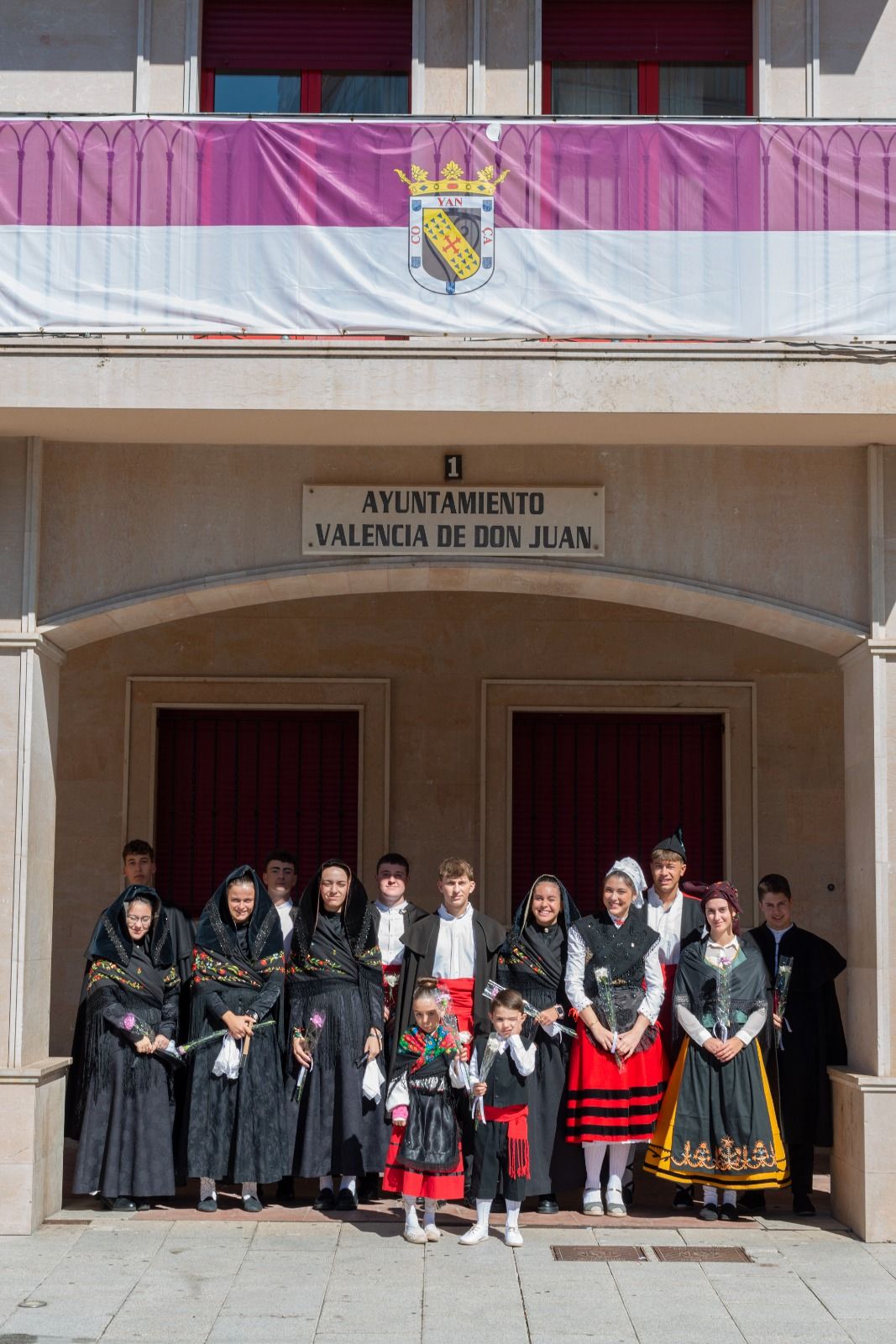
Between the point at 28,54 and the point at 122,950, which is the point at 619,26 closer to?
the point at 28,54

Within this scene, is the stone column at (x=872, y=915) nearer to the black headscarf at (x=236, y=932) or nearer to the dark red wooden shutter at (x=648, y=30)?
the black headscarf at (x=236, y=932)

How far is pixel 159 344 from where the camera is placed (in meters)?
7.99

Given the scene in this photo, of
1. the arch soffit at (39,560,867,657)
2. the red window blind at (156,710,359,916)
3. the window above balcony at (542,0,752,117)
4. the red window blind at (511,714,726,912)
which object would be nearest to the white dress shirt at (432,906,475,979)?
the arch soffit at (39,560,867,657)

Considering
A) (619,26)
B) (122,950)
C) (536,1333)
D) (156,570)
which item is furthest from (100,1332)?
(619,26)

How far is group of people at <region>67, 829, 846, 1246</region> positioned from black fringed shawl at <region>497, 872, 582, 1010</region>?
0.01m

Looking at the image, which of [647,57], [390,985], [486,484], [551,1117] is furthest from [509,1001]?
[647,57]

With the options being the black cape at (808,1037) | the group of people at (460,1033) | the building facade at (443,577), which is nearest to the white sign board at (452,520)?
the building facade at (443,577)

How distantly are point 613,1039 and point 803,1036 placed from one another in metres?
1.12

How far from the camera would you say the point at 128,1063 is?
27.1ft

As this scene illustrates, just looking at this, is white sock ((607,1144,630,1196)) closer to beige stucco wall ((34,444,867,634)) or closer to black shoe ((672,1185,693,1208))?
black shoe ((672,1185,693,1208))

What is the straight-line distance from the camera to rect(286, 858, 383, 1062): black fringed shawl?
838 centimetres

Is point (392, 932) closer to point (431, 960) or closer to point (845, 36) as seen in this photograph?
point (431, 960)

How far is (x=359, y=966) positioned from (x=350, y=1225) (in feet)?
4.18

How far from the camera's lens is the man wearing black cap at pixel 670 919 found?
846 cm
